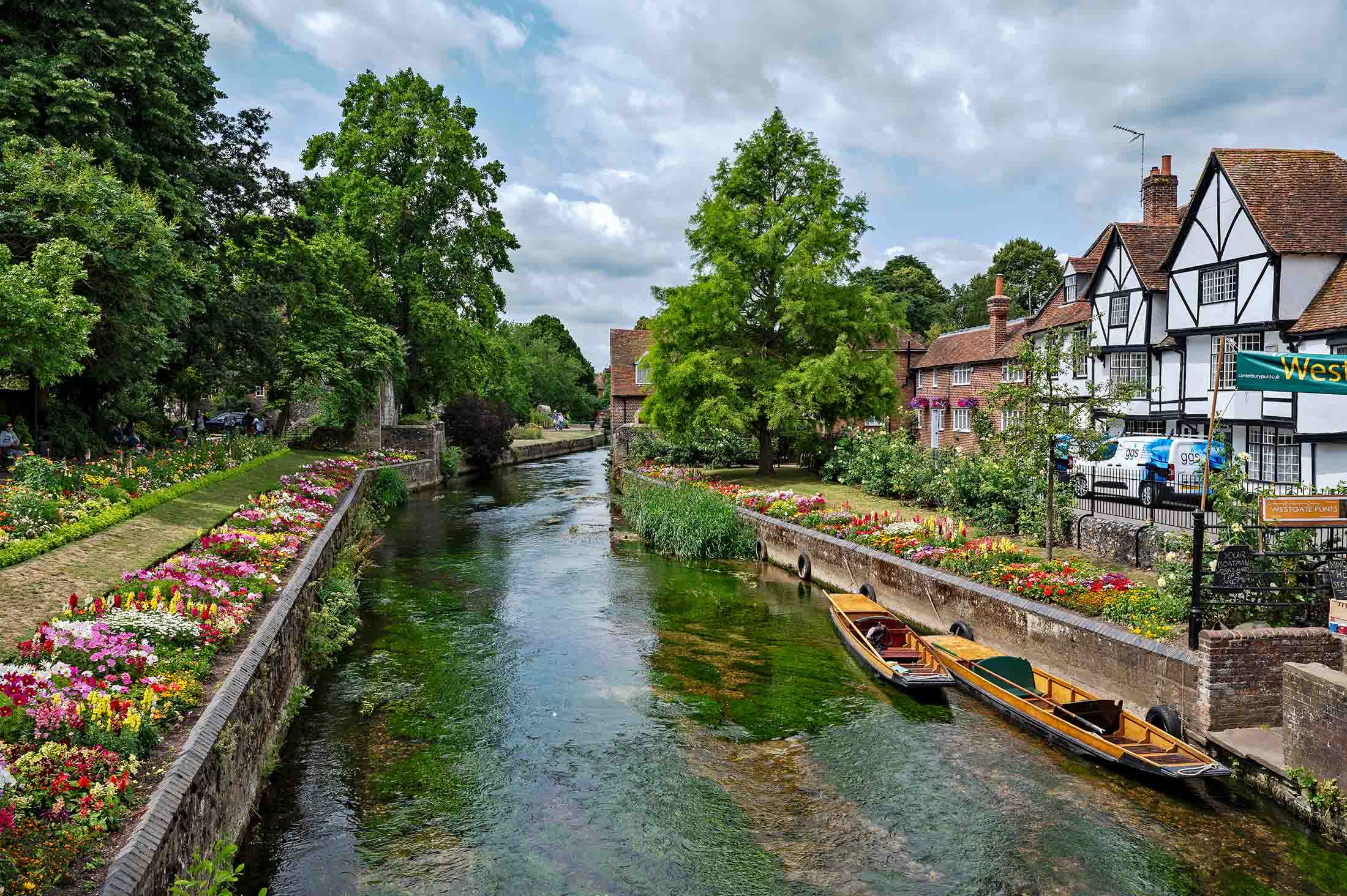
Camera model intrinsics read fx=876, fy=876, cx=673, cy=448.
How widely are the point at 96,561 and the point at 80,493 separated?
491 cm

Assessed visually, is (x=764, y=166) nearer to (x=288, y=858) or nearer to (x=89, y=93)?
(x=89, y=93)

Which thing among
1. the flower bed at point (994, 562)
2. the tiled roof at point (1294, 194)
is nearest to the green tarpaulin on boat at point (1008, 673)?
the flower bed at point (994, 562)

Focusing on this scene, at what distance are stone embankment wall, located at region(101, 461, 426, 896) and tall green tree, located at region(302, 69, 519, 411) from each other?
1167 inches

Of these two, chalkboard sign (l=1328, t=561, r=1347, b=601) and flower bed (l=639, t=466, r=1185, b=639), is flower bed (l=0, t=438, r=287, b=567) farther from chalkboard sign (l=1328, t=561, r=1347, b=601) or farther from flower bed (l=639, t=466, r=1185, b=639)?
chalkboard sign (l=1328, t=561, r=1347, b=601)

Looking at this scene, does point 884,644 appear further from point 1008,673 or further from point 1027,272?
point 1027,272

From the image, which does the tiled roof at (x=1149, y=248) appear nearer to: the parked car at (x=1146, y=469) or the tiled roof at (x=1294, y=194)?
the tiled roof at (x=1294, y=194)

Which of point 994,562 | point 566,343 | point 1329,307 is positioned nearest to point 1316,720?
point 994,562

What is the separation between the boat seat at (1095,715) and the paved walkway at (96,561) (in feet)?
40.0

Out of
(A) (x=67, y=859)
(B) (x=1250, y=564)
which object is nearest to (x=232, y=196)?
(A) (x=67, y=859)

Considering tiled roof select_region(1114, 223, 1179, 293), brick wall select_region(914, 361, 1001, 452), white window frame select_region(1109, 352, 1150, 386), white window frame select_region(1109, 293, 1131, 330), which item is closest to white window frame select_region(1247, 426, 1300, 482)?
white window frame select_region(1109, 352, 1150, 386)

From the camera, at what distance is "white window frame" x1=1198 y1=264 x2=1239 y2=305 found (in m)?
26.1

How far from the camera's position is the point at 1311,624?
11.1 m

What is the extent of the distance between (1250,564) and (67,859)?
496 inches

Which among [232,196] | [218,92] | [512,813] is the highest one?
[218,92]
